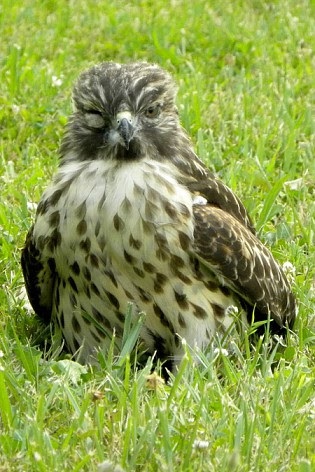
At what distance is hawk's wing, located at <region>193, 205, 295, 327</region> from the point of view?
5.60m

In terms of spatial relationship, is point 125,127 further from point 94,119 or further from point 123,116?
point 94,119

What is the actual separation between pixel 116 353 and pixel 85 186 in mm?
878

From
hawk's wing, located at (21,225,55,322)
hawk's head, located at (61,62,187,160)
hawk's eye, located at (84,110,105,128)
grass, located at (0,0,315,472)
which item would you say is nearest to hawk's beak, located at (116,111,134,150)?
hawk's head, located at (61,62,187,160)

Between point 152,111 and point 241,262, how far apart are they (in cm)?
83

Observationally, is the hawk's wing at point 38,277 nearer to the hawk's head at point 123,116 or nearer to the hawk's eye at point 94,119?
the hawk's head at point 123,116

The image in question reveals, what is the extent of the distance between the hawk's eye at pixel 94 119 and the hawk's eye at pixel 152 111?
8.7 inches

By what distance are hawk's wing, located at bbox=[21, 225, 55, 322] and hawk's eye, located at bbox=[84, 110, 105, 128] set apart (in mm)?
649

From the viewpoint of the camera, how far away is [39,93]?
8.55 meters

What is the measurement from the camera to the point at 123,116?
5.41 m

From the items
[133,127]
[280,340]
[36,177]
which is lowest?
[280,340]

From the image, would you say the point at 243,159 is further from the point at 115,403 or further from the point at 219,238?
the point at 115,403

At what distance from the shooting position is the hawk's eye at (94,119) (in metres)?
5.55

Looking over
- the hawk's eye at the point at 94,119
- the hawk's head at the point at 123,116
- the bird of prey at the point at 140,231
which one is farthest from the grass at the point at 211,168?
the hawk's eye at the point at 94,119

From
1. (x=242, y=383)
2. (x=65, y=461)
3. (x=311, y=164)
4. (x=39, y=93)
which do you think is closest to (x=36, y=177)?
(x=39, y=93)
